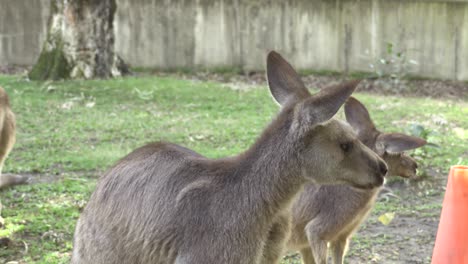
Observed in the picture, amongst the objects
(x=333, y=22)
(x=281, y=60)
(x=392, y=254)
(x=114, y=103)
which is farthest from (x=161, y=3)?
(x=281, y=60)

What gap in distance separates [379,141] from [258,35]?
8.54m

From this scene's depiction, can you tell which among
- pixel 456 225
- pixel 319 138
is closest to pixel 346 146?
pixel 319 138

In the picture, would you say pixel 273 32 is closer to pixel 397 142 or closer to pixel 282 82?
pixel 397 142

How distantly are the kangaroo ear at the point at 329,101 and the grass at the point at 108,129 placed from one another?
88.4 inches

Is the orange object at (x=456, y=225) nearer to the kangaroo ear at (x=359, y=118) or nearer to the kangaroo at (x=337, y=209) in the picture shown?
the kangaroo at (x=337, y=209)

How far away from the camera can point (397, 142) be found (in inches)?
193

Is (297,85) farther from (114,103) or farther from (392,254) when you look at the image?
(114,103)

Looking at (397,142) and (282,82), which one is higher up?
(282,82)

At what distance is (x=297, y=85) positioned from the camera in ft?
11.8

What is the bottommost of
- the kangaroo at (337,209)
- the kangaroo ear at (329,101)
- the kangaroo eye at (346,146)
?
the kangaroo at (337,209)

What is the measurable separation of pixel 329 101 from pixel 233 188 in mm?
609

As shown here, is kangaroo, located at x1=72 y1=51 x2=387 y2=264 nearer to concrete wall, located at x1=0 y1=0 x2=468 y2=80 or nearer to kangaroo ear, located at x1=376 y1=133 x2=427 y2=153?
kangaroo ear, located at x1=376 y1=133 x2=427 y2=153

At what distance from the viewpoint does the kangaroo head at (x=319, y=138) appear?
10.9 ft

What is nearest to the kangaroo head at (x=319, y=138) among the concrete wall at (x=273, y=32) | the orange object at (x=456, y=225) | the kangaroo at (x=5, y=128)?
the orange object at (x=456, y=225)
